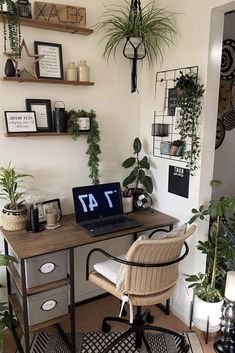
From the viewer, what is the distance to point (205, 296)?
7.28 ft

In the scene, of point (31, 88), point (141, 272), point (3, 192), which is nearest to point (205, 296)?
point (141, 272)

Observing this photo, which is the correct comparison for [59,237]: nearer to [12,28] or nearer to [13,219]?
[13,219]

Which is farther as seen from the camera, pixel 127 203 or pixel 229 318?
pixel 127 203

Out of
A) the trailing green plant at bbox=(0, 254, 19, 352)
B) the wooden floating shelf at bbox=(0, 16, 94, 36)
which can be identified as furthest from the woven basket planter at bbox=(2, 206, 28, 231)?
the wooden floating shelf at bbox=(0, 16, 94, 36)

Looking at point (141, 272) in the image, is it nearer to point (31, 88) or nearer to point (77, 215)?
point (77, 215)

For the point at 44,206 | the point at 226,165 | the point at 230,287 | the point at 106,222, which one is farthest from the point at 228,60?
the point at 44,206

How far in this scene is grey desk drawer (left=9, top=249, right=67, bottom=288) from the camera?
1854 millimetres

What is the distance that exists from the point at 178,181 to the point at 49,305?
1.28m

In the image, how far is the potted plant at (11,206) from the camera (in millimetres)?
2066

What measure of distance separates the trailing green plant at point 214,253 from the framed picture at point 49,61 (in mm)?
1380

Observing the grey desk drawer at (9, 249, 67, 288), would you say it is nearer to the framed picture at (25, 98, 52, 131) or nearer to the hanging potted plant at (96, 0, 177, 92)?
the framed picture at (25, 98, 52, 131)

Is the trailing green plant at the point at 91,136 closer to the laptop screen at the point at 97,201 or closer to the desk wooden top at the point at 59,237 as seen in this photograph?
the laptop screen at the point at 97,201

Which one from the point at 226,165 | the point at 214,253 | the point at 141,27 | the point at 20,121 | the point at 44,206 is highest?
the point at 141,27

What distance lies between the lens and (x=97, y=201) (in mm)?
2354
